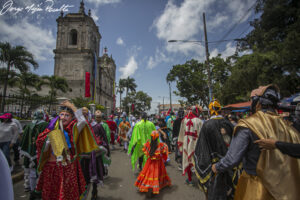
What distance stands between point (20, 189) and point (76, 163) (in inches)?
117

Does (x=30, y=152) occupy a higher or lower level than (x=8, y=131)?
lower

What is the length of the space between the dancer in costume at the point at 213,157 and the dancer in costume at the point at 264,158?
35 centimetres

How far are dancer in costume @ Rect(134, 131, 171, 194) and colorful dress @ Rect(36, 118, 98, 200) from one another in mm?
1584

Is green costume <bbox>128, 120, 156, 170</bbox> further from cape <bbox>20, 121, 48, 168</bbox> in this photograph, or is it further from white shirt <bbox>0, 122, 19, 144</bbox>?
white shirt <bbox>0, 122, 19, 144</bbox>

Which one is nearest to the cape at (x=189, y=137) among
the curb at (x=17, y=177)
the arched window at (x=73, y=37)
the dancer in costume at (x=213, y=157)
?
the dancer in costume at (x=213, y=157)

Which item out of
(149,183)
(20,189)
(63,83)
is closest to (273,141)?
(149,183)

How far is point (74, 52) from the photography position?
3172 cm

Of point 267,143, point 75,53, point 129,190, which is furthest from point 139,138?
point 75,53

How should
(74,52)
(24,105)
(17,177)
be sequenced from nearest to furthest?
(17,177), (24,105), (74,52)

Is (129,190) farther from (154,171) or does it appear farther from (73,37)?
(73,37)

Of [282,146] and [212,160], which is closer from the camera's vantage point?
[282,146]

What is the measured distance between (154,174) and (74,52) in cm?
3335

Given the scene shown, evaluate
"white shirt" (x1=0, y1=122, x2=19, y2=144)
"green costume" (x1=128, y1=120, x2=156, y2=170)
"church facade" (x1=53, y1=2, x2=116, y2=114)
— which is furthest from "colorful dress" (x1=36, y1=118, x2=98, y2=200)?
"church facade" (x1=53, y1=2, x2=116, y2=114)

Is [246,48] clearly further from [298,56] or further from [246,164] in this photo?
[246,164]
